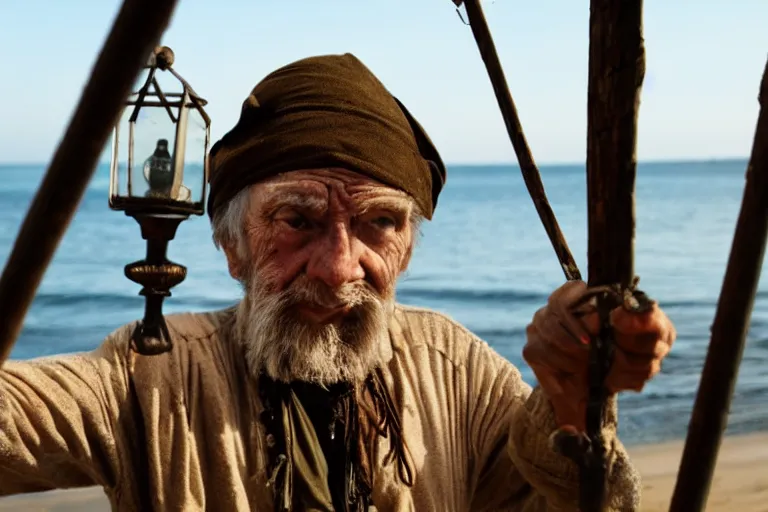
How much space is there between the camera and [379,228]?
8.84ft

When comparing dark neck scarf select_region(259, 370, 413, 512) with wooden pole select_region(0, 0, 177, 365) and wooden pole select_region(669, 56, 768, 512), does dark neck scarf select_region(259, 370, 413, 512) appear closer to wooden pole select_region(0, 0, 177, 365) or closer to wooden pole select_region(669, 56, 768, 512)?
wooden pole select_region(669, 56, 768, 512)

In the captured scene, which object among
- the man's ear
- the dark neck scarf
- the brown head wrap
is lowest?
the dark neck scarf

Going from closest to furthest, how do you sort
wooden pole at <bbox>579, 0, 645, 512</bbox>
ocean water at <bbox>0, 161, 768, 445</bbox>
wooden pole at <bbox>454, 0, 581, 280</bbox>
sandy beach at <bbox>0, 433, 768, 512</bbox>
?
wooden pole at <bbox>579, 0, 645, 512</bbox>
wooden pole at <bbox>454, 0, 581, 280</bbox>
sandy beach at <bbox>0, 433, 768, 512</bbox>
ocean water at <bbox>0, 161, 768, 445</bbox>

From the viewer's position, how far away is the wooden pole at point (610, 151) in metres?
1.31

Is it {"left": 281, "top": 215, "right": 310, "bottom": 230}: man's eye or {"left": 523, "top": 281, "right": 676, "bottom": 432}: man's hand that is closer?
{"left": 523, "top": 281, "right": 676, "bottom": 432}: man's hand

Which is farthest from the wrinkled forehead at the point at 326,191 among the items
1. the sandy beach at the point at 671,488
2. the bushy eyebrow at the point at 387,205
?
the sandy beach at the point at 671,488

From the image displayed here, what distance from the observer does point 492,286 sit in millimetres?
14398

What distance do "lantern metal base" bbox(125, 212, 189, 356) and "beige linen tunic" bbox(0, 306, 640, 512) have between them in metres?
0.46

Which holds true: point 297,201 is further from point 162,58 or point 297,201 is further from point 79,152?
point 79,152

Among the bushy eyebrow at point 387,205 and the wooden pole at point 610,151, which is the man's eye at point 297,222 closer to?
the bushy eyebrow at point 387,205

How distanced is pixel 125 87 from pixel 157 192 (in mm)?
793

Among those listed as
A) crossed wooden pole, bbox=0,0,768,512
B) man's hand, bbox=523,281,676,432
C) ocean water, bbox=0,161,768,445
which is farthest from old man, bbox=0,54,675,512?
crossed wooden pole, bbox=0,0,768,512

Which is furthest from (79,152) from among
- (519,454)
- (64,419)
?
(519,454)

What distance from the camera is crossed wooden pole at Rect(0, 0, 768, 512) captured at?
1070mm
